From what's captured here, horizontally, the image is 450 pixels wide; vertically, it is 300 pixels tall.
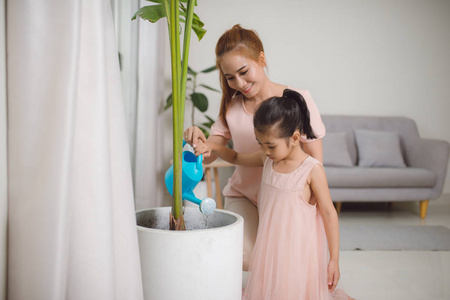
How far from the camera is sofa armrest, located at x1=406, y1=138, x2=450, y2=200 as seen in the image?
3.26m

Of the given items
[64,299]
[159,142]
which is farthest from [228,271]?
[159,142]

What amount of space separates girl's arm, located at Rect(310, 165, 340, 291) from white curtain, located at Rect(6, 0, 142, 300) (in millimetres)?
751

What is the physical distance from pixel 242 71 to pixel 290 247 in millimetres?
611

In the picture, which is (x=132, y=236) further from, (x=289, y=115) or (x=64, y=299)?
(x=289, y=115)

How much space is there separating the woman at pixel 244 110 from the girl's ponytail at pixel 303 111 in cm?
8

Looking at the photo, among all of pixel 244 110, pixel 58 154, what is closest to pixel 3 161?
pixel 58 154

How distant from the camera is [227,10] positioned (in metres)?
3.98

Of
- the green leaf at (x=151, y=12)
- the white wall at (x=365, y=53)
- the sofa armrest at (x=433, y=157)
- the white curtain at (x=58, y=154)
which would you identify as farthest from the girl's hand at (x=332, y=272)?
the white wall at (x=365, y=53)

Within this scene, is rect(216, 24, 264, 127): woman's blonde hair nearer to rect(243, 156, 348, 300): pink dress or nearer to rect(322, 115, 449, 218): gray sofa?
rect(243, 156, 348, 300): pink dress

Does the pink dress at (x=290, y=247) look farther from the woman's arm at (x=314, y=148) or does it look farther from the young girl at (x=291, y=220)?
the woman's arm at (x=314, y=148)

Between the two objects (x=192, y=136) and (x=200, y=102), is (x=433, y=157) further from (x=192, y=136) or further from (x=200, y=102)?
(x=192, y=136)

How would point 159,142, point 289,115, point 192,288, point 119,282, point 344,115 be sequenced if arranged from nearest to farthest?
point 119,282, point 192,288, point 289,115, point 159,142, point 344,115

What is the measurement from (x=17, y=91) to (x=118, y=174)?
22cm

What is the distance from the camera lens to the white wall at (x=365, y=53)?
410 centimetres
